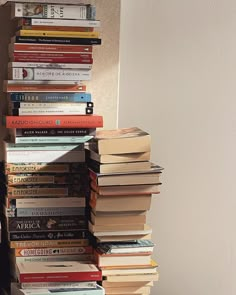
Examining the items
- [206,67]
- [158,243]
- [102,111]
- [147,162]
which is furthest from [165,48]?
[158,243]

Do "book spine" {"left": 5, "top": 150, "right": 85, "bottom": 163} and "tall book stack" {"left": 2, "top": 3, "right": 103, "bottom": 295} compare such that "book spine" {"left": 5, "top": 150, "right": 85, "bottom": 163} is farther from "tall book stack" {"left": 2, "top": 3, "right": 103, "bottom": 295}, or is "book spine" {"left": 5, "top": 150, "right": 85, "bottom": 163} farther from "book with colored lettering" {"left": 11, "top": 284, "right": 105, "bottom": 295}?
"book with colored lettering" {"left": 11, "top": 284, "right": 105, "bottom": 295}

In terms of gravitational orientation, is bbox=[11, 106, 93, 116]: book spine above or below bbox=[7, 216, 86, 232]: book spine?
above

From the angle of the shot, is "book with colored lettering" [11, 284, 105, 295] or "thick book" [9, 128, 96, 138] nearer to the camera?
"book with colored lettering" [11, 284, 105, 295]

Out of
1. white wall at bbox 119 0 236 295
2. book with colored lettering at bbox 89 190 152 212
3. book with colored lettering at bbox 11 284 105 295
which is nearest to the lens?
book with colored lettering at bbox 11 284 105 295

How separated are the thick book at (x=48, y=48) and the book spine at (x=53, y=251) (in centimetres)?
71

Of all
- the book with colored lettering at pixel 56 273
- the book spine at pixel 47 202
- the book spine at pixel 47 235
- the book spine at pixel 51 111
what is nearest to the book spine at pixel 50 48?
the book spine at pixel 51 111

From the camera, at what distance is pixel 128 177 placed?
8.26 ft

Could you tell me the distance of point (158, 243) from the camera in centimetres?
304

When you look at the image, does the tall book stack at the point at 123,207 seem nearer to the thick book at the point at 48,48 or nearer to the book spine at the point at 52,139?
the book spine at the point at 52,139

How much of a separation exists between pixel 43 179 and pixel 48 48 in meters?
0.47

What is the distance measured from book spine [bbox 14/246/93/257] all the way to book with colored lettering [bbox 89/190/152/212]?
0.20 meters

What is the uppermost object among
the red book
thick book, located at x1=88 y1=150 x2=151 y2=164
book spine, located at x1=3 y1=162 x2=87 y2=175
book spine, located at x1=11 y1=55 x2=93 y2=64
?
book spine, located at x1=11 y1=55 x2=93 y2=64

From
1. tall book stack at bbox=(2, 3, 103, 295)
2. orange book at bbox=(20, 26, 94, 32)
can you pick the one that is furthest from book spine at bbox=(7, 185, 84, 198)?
orange book at bbox=(20, 26, 94, 32)

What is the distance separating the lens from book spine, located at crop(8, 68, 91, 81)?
256 cm
